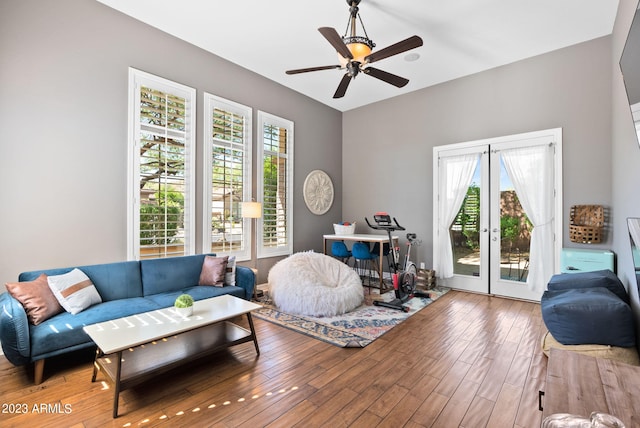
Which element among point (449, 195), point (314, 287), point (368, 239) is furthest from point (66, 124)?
point (449, 195)

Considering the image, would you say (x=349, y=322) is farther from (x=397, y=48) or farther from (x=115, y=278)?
(x=397, y=48)

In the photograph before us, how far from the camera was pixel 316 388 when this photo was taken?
7.59 feet

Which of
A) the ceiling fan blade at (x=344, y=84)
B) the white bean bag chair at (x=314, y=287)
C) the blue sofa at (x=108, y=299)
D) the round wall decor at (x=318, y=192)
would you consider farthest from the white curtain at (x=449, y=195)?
the blue sofa at (x=108, y=299)

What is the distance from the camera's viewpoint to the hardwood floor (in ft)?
6.48

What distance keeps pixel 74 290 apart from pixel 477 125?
5970 mm

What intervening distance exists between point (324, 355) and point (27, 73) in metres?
4.09

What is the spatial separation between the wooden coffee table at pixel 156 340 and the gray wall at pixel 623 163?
134 inches

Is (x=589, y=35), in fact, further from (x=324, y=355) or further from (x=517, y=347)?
(x=324, y=355)

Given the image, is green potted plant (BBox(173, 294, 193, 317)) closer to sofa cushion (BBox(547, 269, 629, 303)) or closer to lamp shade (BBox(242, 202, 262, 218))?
lamp shade (BBox(242, 202, 262, 218))

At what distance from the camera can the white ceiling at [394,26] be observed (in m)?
3.48

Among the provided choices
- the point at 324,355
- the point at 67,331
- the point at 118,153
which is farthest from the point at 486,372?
the point at 118,153

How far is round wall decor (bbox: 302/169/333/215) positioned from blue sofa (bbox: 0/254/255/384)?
250 centimetres

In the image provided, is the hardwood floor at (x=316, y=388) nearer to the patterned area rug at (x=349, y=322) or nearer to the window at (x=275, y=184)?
the patterned area rug at (x=349, y=322)

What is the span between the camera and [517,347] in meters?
3.04
